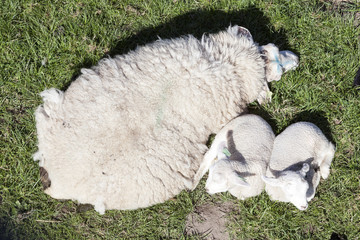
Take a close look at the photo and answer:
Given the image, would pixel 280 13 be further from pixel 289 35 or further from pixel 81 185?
pixel 81 185

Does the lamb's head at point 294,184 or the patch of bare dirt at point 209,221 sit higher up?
the lamb's head at point 294,184

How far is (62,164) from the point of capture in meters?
3.31

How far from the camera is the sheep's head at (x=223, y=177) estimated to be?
320cm

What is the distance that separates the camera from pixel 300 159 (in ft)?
11.6

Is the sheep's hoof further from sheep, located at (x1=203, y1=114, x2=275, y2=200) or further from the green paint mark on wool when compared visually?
the green paint mark on wool

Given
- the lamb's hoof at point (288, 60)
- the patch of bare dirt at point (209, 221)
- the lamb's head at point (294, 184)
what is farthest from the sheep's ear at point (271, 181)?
the lamb's hoof at point (288, 60)

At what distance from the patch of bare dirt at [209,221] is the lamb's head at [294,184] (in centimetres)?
97

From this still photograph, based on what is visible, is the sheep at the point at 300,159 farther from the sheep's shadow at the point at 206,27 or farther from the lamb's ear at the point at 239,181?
the sheep's shadow at the point at 206,27

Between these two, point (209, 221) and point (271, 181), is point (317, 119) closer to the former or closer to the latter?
point (271, 181)

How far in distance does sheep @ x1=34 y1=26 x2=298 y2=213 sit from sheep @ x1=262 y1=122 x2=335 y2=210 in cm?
60

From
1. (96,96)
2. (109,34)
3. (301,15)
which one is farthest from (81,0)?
(301,15)

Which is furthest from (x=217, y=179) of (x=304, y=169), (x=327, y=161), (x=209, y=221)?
(x=327, y=161)

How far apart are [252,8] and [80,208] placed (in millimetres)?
2879

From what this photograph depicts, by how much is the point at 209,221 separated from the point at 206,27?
85.3 inches
